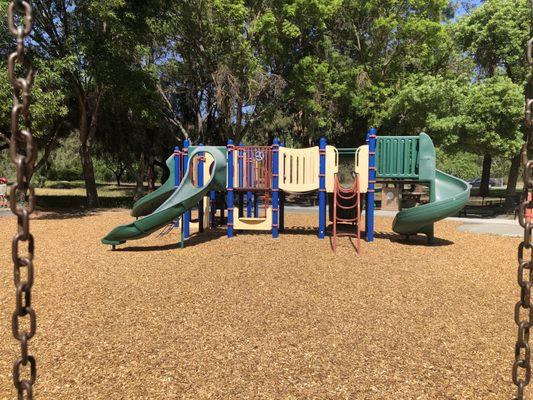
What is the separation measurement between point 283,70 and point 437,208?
46.7 feet

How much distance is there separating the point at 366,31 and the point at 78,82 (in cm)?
1443

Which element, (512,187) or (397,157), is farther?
(512,187)

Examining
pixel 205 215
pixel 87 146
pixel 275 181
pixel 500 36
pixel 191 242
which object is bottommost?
pixel 191 242

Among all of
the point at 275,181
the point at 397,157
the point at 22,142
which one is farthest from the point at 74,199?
the point at 22,142

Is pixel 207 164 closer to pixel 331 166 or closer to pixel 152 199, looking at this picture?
pixel 152 199

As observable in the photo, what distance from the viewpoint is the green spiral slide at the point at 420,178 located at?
32.8ft

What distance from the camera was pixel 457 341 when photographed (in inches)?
171

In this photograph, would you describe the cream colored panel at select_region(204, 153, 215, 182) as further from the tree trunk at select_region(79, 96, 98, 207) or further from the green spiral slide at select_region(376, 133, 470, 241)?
the tree trunk at select_region(79, 96, 98, 207)

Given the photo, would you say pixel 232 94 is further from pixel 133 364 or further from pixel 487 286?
pixel 133 364

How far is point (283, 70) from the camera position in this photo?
22078 mm

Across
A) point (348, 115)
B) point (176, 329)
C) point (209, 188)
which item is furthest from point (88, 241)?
point (348, 115)

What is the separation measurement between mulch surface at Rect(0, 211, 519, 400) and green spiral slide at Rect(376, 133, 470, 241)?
1.34 m

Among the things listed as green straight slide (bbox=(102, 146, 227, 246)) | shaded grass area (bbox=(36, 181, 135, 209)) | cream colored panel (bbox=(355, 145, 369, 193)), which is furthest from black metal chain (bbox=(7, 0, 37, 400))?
shaded grass area (bbox=(36, 181, 135, 209))

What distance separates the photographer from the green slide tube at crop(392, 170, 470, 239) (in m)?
9.92
